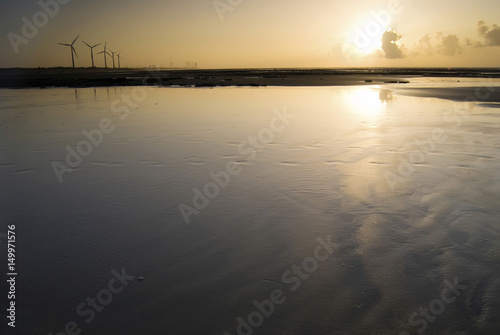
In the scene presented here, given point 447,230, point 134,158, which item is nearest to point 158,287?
point 447,230

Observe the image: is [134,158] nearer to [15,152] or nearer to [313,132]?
[15,152]

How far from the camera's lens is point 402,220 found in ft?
21.1
